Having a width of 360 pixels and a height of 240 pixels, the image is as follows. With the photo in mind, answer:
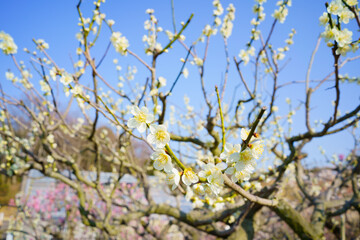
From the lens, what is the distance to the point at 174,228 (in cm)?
657

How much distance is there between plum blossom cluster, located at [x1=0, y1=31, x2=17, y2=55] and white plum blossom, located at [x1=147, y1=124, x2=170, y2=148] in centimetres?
219

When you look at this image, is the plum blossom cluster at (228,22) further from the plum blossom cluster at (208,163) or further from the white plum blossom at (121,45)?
the plum blossom cluster at (208,163)

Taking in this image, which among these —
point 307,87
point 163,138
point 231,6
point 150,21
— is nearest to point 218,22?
point 231,6

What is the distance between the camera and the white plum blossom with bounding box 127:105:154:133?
0.89 meters

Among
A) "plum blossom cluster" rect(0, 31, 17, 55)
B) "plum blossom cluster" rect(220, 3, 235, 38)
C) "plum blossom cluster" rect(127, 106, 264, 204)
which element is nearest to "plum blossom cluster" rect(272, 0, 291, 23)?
"plum blossom cluster" rect(220, 3, 235, 38)

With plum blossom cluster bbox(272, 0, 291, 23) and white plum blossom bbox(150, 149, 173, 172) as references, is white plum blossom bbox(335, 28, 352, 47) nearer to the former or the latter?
white plum blossom bbox(150, 149, 173, 172)

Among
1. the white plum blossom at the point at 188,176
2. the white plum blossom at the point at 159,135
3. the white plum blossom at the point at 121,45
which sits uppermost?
the white plum blossom at the point at 121,45

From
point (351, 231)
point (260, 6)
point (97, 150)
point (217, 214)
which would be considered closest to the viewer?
point (217, 214)

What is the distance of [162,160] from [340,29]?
124 centimetres

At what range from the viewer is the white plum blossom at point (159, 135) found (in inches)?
32.4

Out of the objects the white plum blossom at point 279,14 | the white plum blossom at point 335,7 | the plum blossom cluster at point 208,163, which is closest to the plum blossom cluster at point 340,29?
the white plum blossom at point 335,7

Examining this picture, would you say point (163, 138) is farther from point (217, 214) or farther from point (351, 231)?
point (351, 231)

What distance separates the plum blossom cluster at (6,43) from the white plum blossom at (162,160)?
2232 millimetres

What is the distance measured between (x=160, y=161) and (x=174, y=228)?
643 cm
